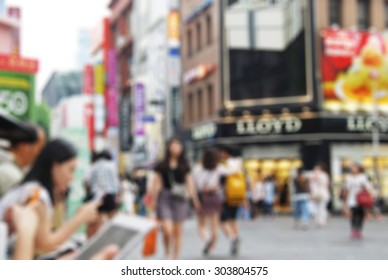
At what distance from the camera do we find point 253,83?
20.0 m

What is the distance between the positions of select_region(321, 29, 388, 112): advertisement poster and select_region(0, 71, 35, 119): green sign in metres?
12.6

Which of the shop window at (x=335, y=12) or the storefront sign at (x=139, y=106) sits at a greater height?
the shop window at (x=335, y=12)

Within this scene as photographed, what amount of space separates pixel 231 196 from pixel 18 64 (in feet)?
Answer: 7.82

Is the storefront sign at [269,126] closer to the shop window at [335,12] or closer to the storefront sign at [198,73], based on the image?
the storefront sign at [198,73]

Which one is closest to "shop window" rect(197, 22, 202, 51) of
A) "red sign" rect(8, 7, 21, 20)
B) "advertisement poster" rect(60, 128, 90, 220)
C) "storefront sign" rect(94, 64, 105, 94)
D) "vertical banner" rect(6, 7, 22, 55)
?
"storefront sign" rect(94, 64, 105, 94)

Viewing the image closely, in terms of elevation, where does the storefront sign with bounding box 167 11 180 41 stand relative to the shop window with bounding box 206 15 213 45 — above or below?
above

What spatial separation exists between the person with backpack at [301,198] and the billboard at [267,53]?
725cm

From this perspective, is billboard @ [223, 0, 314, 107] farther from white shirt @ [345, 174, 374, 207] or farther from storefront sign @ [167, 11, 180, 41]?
white shirt @ [345, 174, 374, 207]

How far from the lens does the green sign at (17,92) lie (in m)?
7.29

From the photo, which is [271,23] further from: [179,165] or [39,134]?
[39,134]

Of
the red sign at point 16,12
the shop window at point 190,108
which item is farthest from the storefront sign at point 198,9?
the red sign at point 16,12

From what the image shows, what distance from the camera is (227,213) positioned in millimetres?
7215

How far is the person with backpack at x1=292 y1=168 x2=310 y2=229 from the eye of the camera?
11.9 metres
